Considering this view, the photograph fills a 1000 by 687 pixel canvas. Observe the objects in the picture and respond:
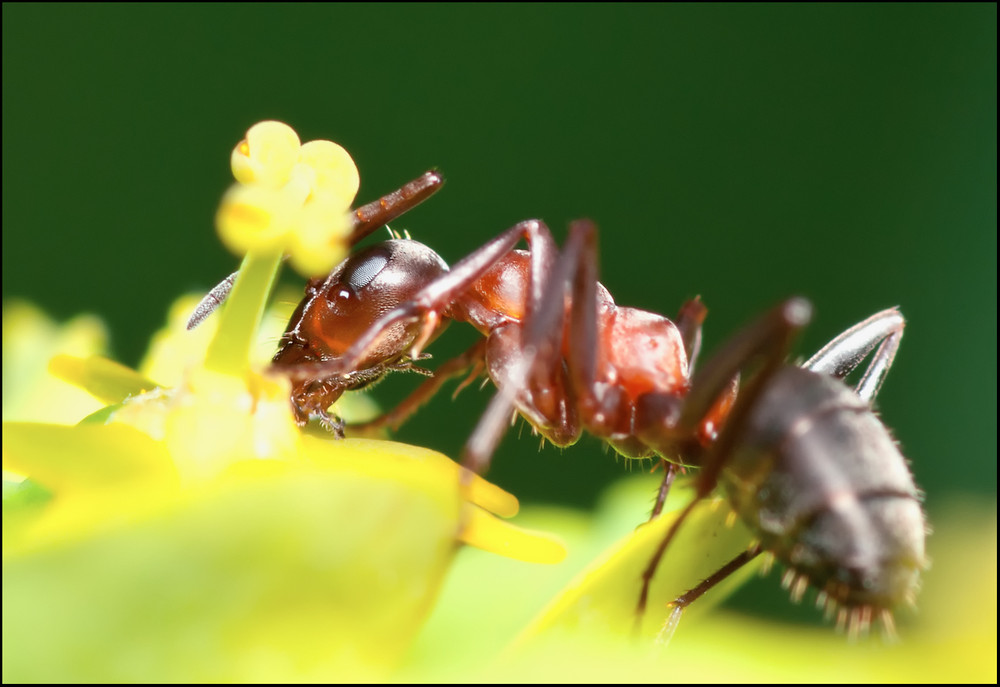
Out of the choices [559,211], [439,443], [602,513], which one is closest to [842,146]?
[559,211]

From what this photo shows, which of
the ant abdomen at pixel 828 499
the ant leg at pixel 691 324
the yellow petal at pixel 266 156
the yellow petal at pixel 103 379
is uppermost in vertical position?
the yellow petal at pixel 266 156

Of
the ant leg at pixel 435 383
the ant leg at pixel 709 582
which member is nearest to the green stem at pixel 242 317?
the ant leg at pixel 709 582

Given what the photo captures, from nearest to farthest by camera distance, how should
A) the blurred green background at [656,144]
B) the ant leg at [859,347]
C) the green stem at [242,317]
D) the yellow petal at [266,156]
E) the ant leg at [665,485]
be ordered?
the green stem at [242,317] < the yellow petal at [266,156] < the ant leg at [665,485] < the ant leg at [859,347] < the blurred green background at [656,144]

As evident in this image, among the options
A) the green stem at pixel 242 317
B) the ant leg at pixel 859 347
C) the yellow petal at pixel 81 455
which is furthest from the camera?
the ant leg at pixel 859 347

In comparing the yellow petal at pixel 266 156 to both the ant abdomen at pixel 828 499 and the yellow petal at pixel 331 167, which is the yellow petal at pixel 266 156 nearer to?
the yellow petal at pixel 331 167

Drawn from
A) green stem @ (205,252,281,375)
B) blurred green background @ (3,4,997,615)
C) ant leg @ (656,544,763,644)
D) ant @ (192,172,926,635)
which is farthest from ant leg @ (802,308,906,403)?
blurred green background @ (3,4,997,615)

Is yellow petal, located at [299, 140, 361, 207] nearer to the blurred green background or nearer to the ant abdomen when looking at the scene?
the ant abdomen

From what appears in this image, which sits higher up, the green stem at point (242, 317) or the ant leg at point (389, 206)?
the ant leg at point (389, 206)
